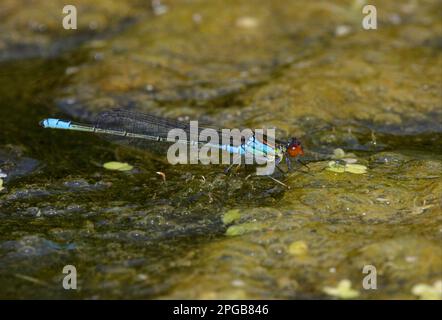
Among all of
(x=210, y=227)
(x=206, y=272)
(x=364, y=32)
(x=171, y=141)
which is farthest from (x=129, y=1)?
(x=206, y=272)

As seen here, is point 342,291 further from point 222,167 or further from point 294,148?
point 222,167

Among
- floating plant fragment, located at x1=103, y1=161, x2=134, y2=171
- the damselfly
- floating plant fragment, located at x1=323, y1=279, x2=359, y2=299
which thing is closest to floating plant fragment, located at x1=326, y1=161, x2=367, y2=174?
the damselfly

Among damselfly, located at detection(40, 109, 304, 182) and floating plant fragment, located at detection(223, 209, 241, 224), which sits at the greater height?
damselfly, located at detection(40, 109, 304, 182)

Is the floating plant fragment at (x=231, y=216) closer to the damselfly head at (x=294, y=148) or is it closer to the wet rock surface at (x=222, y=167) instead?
the wet rock surface at (x=222, y=167)

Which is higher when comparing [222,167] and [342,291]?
[222,167]

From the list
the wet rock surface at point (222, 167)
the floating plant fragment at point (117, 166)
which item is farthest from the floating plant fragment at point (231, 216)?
the floating plant fragment at point (117, 166)

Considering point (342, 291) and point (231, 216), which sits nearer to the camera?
point (342, 291)

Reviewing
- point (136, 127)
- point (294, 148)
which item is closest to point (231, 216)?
point (294, 148)

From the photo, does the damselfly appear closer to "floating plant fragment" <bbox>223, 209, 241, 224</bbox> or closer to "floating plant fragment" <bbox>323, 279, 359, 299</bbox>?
"floating plant fragment" <bbox>223, 209, 241, 224</bbox>
